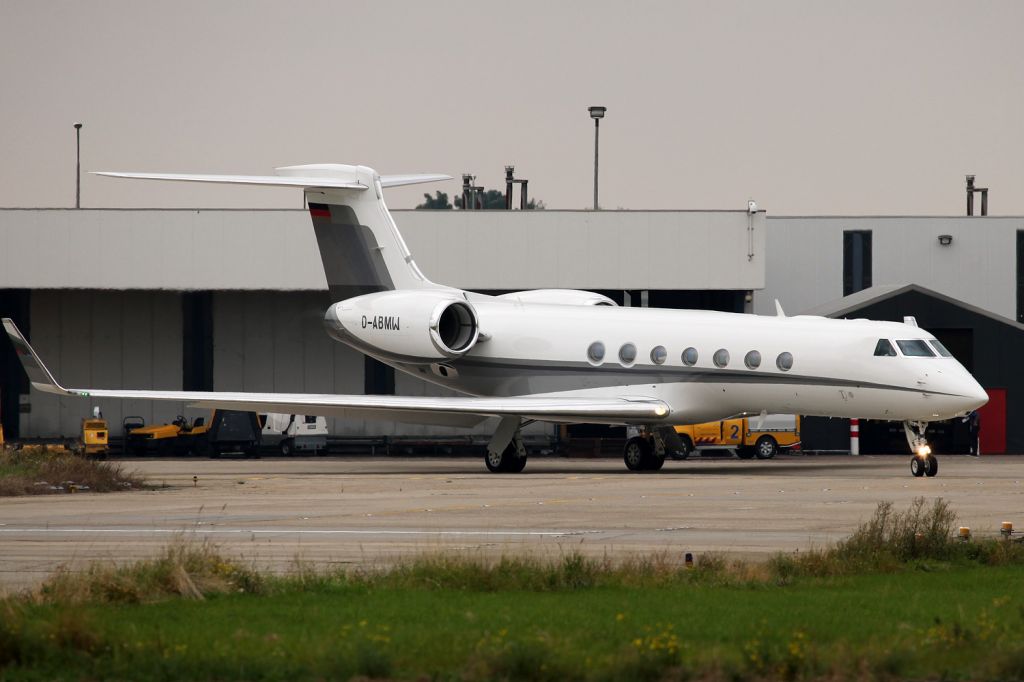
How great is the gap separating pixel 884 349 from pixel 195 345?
25786mm

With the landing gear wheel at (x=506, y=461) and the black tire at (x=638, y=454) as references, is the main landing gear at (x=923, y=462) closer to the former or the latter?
the black tire at (x=638, y=454)

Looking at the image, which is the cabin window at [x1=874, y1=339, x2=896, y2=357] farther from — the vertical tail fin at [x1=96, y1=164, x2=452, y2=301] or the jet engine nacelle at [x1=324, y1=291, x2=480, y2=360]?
the vertical tail fin at [x1=96, y1=164, x2=452, y2=301]

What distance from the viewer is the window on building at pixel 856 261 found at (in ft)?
157

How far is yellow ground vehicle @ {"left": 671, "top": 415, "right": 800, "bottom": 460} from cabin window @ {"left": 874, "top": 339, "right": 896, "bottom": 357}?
12414mm

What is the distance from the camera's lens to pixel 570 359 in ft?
104

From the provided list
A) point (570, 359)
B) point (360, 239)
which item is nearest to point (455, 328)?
point (570, 359)

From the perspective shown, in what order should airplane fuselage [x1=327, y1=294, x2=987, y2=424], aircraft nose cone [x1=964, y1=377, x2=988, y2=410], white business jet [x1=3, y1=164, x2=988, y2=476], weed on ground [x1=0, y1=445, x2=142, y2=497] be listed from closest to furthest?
weed on ground [x1=0, y1=445, x2=142, y2=497], aircraft nose cone [x1=964, y1=377, x2=988, y2=410], airplane fuselage [x1=327, y1=294, x2=987, y2=424], white business jet [x1=3, y1=164, x2=988, y2=476]

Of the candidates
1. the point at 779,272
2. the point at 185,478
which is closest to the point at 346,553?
the point at 185,478

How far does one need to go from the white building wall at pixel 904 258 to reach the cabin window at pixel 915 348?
19.0 metres

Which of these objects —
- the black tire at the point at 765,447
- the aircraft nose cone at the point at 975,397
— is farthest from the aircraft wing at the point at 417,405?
the black tire at the point at 765,447

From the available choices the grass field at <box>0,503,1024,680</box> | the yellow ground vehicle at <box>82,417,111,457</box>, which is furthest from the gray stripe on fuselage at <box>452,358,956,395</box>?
the grass field at <box>0,503,1024,680</box>

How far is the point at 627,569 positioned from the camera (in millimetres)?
11781

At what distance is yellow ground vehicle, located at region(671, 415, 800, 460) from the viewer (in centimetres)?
4131

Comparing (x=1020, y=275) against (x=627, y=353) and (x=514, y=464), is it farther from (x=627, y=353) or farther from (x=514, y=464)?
(x=514, y=464)
